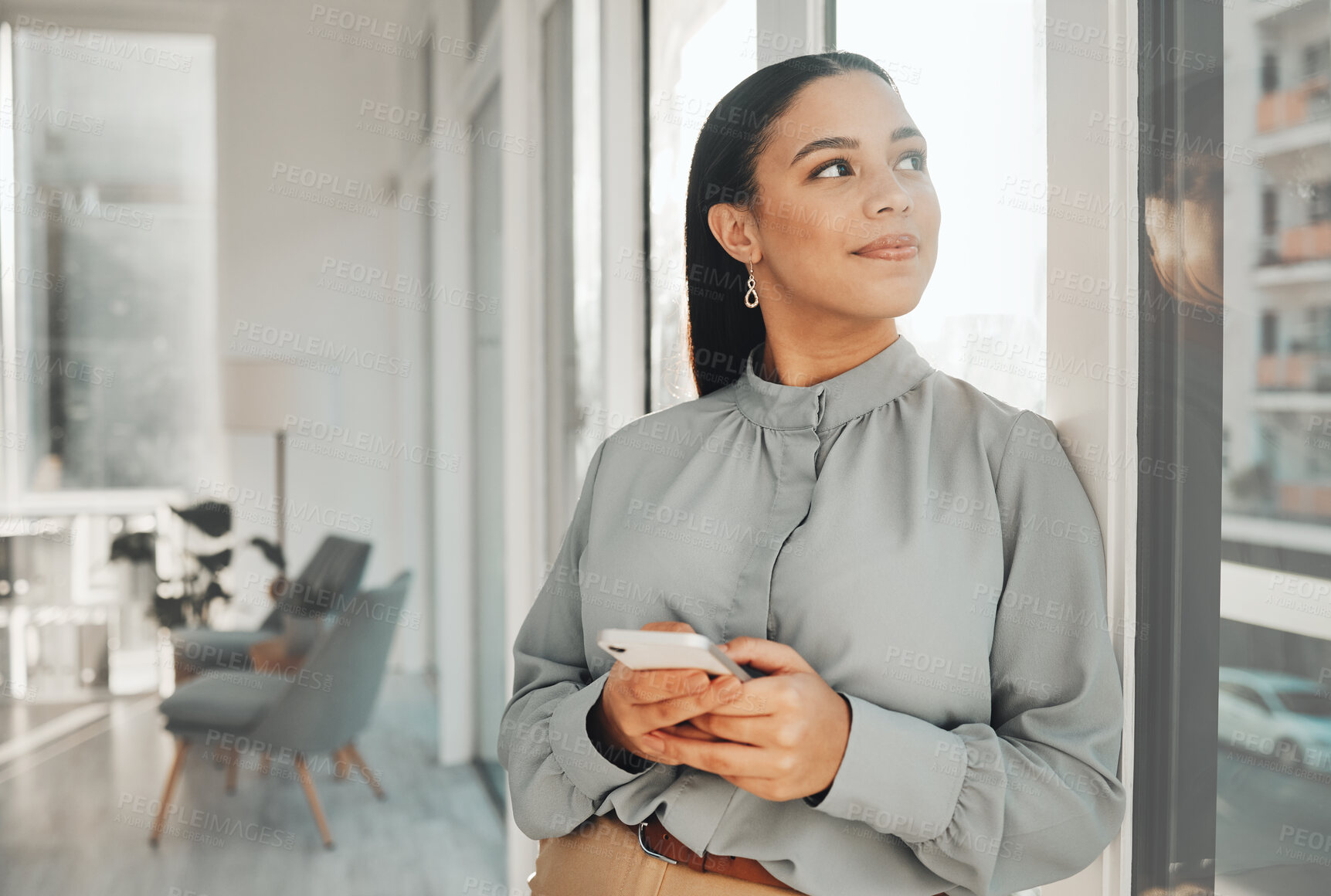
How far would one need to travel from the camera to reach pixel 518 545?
2.72 m

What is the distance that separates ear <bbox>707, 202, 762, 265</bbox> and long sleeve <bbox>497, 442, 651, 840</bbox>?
11.4 inches

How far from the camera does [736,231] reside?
3.44ft

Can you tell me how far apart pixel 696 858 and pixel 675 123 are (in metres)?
1.39

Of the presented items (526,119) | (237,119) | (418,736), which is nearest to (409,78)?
(237,119)

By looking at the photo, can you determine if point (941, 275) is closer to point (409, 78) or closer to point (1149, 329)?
point (1149, 329)

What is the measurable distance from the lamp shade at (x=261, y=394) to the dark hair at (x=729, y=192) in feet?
11.8

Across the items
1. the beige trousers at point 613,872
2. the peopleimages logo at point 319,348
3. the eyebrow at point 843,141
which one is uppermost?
the peopleimages logo at point 319,348

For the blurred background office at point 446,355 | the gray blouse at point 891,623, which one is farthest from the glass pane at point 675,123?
the gray blouse at point 891,623

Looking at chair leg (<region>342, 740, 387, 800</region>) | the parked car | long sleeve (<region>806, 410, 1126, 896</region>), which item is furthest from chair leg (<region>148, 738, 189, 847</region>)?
the parked car

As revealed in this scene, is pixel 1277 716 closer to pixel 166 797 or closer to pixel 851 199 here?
pixel 851 199

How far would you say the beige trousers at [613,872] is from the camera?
0.88m

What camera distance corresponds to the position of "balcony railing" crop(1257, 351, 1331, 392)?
2.08 ft

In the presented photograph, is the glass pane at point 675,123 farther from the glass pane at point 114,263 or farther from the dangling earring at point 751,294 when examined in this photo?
the glass pane at point 114,263

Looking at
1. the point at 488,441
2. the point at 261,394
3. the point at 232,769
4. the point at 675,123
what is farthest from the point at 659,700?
the point at 261,394
